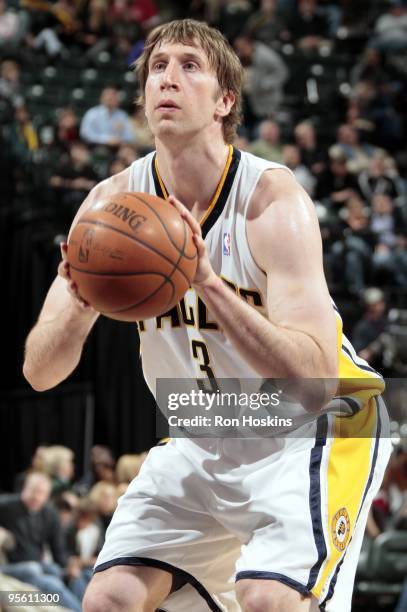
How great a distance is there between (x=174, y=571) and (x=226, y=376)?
2.35 feet

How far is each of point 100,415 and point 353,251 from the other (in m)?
3.10

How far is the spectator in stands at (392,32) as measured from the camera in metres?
15.7

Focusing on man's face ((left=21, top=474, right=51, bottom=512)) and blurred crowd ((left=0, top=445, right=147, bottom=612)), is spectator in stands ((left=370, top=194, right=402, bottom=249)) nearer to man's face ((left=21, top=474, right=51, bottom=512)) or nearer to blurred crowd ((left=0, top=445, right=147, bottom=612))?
blurred crowd ((left=0, top=445, right=147, bottom=612))

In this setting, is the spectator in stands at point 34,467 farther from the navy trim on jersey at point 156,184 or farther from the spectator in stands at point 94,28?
the spectator in stands at point 94,28

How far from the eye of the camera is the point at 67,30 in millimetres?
14492

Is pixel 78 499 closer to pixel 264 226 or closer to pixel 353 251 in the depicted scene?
pixel 353 251

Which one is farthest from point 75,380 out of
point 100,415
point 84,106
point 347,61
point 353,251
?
point 347,61

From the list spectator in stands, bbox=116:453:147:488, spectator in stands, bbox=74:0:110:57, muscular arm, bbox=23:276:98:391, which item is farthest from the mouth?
spectator in stands, bbox=74:0:110:57

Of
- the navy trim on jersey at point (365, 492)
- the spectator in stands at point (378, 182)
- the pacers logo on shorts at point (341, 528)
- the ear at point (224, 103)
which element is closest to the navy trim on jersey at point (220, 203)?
the ear at point (224, 103)

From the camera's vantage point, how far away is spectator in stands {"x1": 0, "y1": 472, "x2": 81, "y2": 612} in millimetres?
7465

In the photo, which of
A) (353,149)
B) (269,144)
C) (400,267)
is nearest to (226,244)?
(400,267)

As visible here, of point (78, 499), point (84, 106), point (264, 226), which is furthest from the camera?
point (84, 106)

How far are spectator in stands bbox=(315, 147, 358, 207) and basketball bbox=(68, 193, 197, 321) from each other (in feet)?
31.2

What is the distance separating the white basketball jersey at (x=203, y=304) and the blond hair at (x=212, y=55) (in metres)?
0.22
